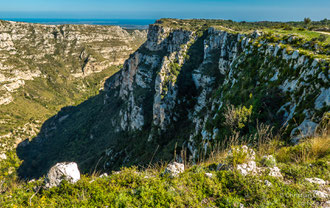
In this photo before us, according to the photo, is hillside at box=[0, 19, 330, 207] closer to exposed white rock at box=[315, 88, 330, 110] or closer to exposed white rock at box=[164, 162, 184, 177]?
exposed white rock at box=[315, 88, 330, 110]

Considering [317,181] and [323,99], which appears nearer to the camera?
[317,181]

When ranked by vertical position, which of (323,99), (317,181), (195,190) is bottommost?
(195,190)

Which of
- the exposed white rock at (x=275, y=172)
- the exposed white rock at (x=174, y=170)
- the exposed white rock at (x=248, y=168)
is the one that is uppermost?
the exposed white rock at (x=275, y=172)

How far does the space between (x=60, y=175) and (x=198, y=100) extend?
39.8m

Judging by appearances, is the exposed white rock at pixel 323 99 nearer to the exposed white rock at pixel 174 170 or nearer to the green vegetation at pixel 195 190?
the green vegetation at pixel 195 190

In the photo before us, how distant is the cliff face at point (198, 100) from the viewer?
11703mm

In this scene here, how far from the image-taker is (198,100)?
146ft

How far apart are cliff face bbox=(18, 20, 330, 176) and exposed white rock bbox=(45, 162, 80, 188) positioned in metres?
6.25

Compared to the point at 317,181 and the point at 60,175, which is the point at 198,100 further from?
the point at 60,175

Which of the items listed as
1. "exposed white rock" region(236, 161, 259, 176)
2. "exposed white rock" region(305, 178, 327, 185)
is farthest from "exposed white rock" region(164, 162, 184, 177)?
"exposed white rock" region(305, 178, 327, 185)

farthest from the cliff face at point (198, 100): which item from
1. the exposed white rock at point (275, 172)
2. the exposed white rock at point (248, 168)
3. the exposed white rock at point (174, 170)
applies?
the exposed white rock at point (174, 170)

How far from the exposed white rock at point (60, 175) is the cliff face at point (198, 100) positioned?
6.25 meters

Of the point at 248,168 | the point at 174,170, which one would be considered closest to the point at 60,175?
the point at 174,170

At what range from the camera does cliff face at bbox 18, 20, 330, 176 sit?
1170 centimetres
